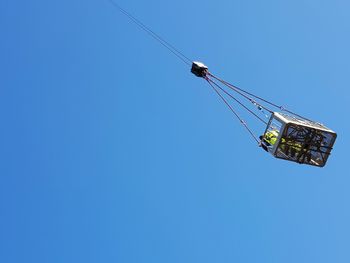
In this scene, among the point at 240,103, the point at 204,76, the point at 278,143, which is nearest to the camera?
the point at 278,143

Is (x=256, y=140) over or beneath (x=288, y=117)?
beneath

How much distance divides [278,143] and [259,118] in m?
3.63

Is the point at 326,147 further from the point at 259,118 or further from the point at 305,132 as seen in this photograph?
the point at 259,118

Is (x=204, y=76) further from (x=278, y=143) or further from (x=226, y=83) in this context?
(x=278, y=143)

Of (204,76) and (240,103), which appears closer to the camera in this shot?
(240,103)

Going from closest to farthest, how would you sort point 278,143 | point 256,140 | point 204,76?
point 278,143 → point 256,140 → point 204,76

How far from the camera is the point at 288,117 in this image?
2380 cm

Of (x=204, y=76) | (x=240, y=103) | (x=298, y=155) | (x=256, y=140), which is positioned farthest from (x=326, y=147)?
(x=204, y=76)

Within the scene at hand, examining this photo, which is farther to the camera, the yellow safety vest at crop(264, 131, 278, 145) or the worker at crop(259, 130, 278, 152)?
the yellow safety vest at crop(264, 131, 278, 145)

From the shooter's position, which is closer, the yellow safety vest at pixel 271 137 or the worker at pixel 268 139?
the worker at pixel 268 139

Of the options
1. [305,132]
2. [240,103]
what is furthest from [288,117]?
[240,103]

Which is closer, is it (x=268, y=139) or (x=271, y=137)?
(x=271, y=137)

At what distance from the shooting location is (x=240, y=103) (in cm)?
2628

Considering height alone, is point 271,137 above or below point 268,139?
above
